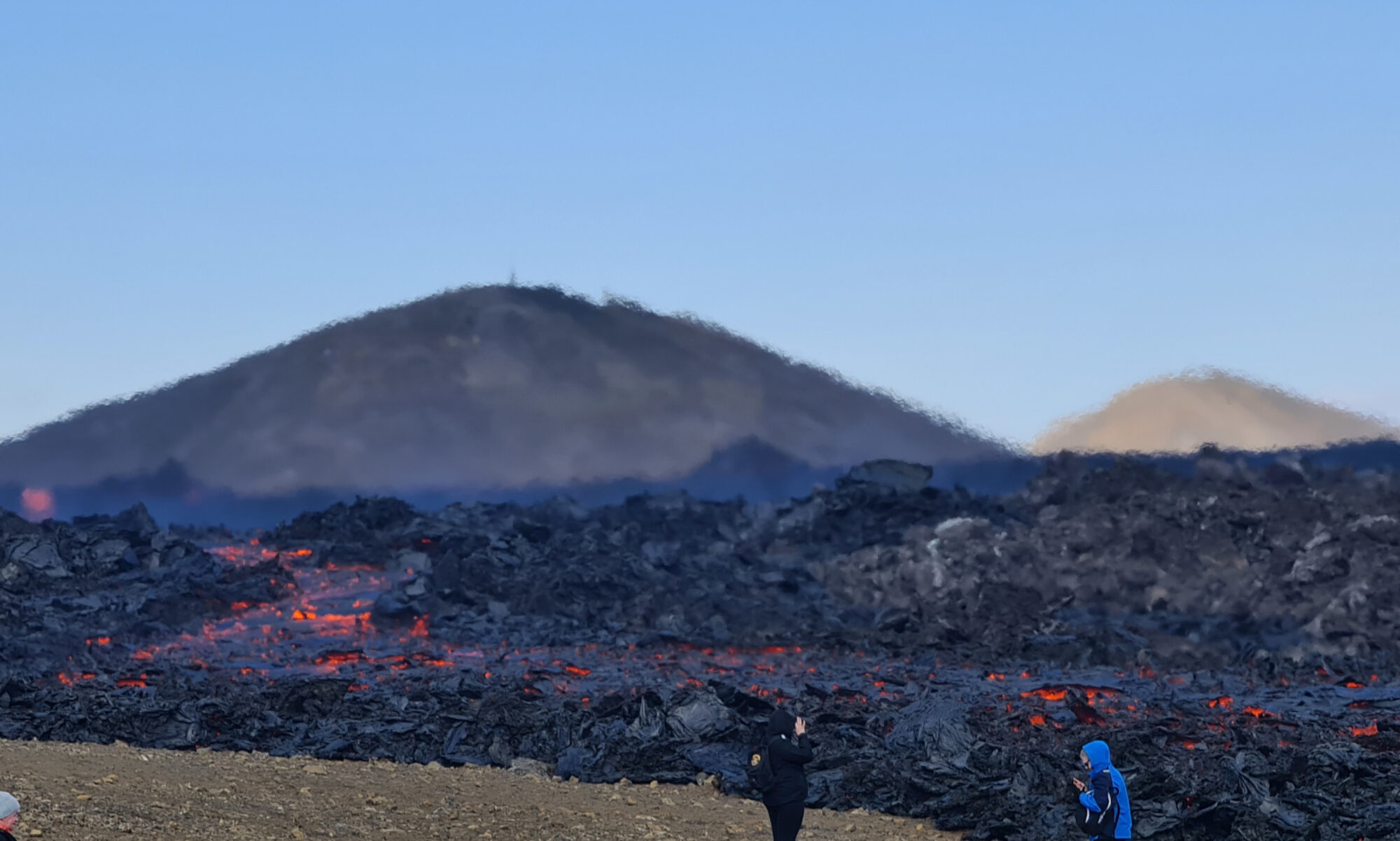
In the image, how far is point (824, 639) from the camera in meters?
37.7

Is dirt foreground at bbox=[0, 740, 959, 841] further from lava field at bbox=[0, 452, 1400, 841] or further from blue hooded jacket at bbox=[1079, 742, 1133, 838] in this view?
blue hooded jacket at bbox=[1079, 742, 1133, 838]

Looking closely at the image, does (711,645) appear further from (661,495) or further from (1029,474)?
(1029,474)

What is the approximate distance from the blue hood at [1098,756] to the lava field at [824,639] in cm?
534

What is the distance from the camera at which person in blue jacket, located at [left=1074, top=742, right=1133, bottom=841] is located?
10.5m

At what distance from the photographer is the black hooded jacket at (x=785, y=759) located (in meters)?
11.3

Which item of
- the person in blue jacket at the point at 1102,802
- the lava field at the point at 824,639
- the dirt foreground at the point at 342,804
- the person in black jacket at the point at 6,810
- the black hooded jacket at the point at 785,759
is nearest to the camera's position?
the person in black jacket at the point at 6,810

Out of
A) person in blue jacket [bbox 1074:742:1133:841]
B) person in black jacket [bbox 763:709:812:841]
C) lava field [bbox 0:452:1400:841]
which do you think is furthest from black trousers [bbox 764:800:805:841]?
lava field [bbox 0:452:1400:841]

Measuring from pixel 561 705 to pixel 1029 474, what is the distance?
153 feet

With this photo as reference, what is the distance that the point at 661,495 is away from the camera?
6419cm

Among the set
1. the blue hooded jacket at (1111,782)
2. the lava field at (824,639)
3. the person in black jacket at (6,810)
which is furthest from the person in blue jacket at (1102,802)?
the person in black jacket at (6,810)

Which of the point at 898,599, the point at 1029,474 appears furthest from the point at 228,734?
the point at 1029,474

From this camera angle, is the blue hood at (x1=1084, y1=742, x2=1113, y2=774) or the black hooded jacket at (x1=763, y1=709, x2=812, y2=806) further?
the black hooded jacket at (x1=763, y1=709, x2=812, y2=806)

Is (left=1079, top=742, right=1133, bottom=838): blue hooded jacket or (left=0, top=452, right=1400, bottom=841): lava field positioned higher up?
(left=1079, top=742, right=1133, bottom=838): blue hooded jacket

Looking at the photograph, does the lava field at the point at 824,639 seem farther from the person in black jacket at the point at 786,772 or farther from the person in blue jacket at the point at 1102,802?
the person in black jacket at the point at 786,772
